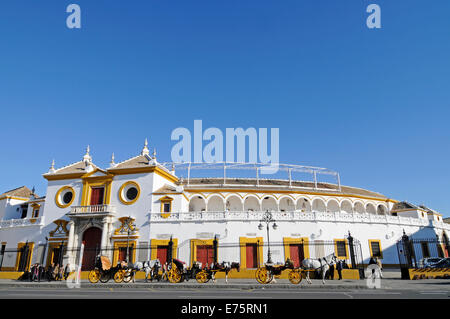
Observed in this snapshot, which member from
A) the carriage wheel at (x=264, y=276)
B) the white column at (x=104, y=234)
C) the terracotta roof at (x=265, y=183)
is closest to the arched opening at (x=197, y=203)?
the terracotta roof at (x=265, y=183)

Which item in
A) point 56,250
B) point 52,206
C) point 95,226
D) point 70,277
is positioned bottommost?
point 70,277

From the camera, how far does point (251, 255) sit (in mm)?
25531

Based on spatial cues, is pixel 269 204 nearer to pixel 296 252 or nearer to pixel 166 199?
pixel 296 252

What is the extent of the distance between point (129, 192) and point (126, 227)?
3.37 m

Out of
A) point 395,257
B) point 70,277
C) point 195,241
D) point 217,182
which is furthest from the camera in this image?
point 217,182

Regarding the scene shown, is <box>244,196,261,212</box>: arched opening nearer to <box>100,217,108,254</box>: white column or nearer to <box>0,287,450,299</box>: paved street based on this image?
<box>100,217,108,254</box>: white column

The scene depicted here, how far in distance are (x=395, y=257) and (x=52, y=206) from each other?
34.3 metres

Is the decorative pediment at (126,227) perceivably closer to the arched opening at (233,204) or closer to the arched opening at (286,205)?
the arched opening at (233,204)

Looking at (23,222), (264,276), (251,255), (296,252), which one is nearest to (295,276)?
(264,276)

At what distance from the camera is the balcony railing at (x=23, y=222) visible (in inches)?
1141

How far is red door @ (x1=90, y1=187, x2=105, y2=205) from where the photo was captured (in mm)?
28328

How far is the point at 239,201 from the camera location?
34562 mm
